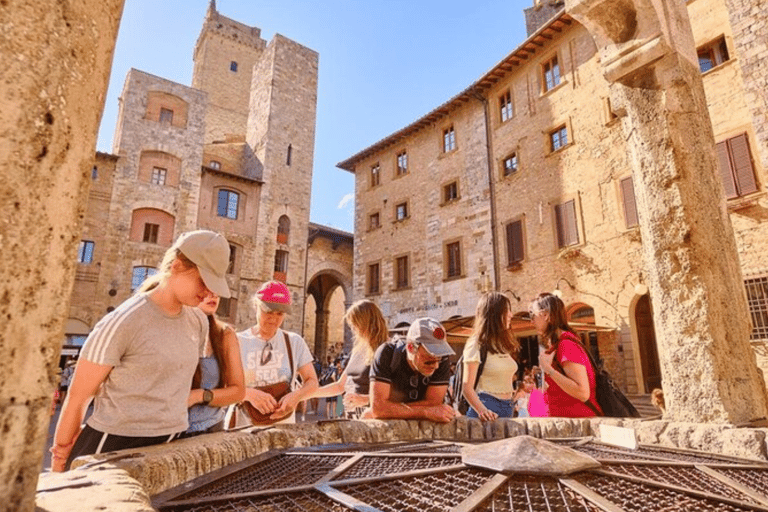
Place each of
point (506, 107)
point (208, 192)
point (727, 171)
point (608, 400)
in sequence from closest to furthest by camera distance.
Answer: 1. point (608, 400)
2. point (727, 171)
3. point (506, 107)
4. point (208, 192)

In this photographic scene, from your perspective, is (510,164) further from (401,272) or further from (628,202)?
(401,272)

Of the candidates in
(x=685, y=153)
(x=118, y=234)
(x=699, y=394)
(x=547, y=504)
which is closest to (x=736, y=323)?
(x=699, y=394)

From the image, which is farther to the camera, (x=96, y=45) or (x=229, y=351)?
(x=229, y=351)

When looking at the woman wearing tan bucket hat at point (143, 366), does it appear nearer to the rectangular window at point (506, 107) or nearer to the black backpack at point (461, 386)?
the black backpack at point (461, 386)

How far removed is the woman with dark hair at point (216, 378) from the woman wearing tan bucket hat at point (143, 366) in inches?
10.4

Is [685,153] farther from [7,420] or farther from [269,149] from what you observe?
[269,149]

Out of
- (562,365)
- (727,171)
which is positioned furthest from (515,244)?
(562,365)

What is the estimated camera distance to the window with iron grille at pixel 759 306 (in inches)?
328

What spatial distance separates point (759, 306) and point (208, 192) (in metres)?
18.6

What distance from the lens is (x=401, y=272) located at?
16891mm

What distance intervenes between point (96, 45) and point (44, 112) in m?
0.26

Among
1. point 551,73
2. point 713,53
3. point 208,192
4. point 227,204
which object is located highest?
point 551,73

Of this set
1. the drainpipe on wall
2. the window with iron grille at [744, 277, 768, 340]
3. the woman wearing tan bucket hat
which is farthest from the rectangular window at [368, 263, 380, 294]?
the woman wearing tan bucket hat

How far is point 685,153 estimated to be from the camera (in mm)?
3293
